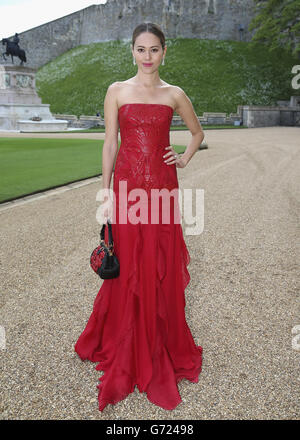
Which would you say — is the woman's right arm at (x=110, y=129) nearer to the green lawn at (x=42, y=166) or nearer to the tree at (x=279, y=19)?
the green lawn at (x=42, y=166)

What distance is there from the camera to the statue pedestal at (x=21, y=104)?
2498 centimetres

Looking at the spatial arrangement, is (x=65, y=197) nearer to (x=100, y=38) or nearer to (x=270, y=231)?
(x=270, y=231)

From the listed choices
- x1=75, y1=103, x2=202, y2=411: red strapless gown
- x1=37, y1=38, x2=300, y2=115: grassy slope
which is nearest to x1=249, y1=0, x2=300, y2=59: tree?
x1=37, y1=38, x2=300, y2=115: grassy slope

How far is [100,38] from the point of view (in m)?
50.0

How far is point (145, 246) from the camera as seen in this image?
2.31m

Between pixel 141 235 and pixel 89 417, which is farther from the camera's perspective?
pixel 141 235

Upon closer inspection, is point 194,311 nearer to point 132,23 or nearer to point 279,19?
point 279,19

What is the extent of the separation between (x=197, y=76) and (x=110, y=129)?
37.3 metres

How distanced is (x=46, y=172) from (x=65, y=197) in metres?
2.38

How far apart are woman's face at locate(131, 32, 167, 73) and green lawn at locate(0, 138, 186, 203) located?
5285 millimetres

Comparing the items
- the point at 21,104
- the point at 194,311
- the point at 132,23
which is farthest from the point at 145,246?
the point at 132,23

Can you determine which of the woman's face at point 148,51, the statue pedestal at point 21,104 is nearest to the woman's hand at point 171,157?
the woman's face at point 148,51

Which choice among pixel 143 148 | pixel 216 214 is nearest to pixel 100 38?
pixel 216 214

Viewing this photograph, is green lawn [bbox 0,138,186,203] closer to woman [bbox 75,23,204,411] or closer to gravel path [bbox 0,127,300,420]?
gravel path [bbox 0,127,300,420]
